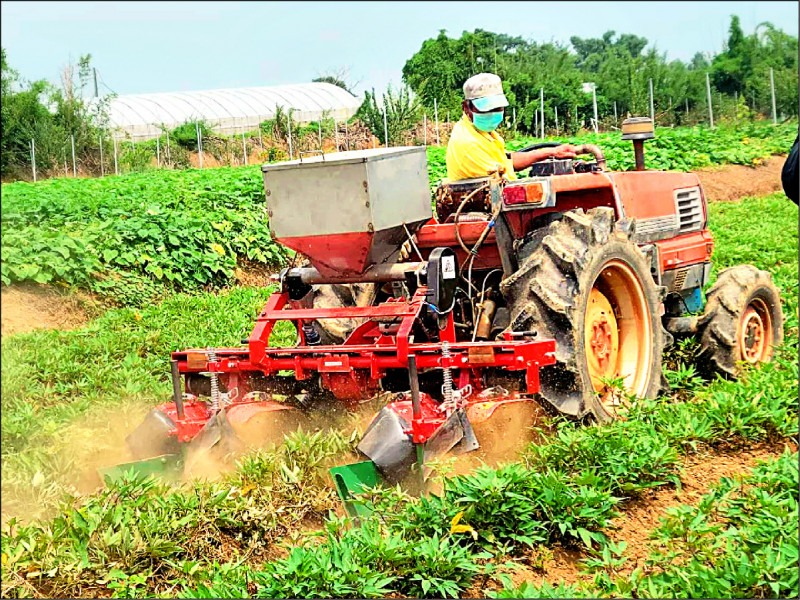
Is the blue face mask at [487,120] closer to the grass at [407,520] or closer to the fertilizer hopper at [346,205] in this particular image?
the fertilizer hopper at [346,205]

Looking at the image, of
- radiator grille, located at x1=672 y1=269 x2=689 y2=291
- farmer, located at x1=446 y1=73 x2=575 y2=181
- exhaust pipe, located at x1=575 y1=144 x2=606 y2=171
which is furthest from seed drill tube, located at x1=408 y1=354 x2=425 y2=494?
radiator grille, located at x1=672 y1=269 x2=689 y2=291

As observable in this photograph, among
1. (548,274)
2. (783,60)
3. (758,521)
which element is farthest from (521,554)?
(783,60)

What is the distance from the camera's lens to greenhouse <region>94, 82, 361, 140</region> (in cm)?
3709

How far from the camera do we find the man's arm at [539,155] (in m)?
6.95

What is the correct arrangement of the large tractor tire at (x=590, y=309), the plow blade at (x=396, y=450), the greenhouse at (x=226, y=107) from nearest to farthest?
1. the plow blade at (x=396, y=450)
2. the large tractor tire at (x=590, y=309)
3. the greenhouse at (x=226, y=107)

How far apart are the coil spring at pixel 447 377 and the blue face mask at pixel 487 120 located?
5.51ft

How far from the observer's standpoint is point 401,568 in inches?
161

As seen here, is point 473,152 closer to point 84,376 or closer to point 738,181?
point 84,376

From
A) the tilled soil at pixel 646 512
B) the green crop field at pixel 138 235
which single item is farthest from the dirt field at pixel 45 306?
the tilled soil at pixel 646 512

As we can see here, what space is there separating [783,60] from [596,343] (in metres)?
32.4

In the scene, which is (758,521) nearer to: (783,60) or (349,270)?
(349,270)

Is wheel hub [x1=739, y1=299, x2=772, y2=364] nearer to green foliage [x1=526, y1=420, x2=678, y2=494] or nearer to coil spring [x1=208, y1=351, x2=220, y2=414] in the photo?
green foliage [x1=526, y1=420, x2=678, y2=494]

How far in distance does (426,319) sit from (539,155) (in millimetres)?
1611

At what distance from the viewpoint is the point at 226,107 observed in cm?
3922
